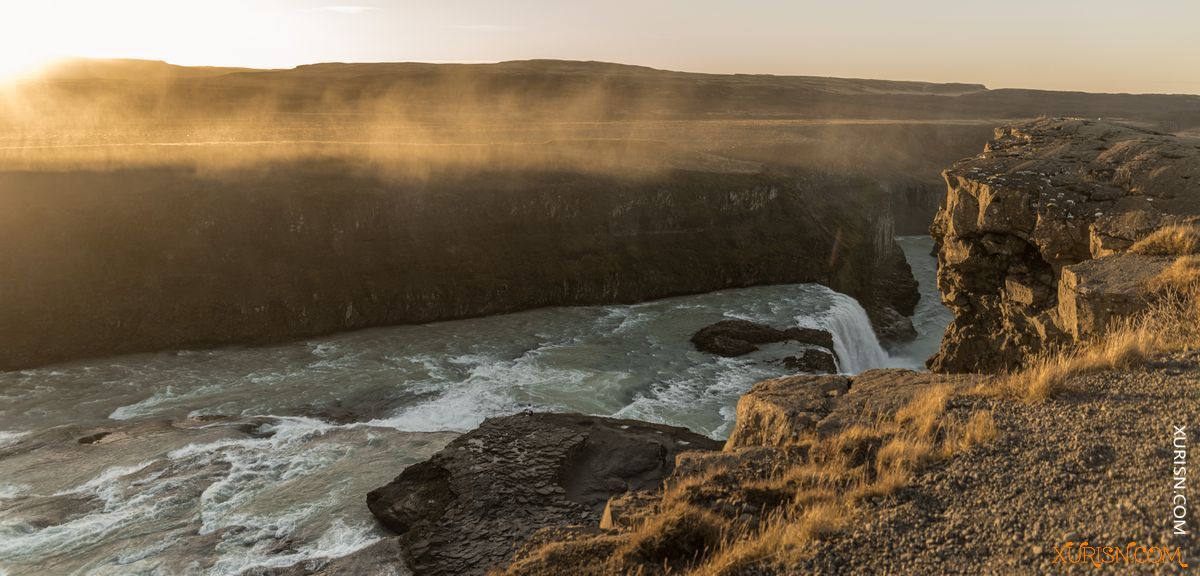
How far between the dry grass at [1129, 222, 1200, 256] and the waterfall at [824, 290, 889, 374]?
50.6 ft

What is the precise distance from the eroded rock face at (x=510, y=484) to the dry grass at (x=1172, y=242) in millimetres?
8858

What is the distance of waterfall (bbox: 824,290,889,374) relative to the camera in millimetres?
28344

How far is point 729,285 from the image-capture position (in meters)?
34.9

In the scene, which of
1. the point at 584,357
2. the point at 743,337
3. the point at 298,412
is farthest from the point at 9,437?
the point at 743,337

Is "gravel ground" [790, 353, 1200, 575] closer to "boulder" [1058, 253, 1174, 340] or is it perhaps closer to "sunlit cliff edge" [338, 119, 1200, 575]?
"sunlit cliff edge" [338, 119, 1200, 575]

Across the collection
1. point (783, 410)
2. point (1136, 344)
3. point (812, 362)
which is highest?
point (1136, 344)

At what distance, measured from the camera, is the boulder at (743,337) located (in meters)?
26.2

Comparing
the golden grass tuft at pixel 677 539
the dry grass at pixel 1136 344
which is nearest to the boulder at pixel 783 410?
the dry grass at pixel 1136 344

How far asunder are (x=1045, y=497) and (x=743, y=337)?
20.7 metres

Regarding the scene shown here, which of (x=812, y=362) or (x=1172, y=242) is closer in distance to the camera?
(x=1172, y=242)

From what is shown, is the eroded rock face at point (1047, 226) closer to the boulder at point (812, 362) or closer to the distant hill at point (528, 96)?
the boulder at point (812, 362)

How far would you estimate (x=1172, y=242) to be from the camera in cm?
1159

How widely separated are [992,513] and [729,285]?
28836 mm

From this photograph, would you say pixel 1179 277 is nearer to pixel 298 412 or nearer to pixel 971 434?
pixel 971 434
